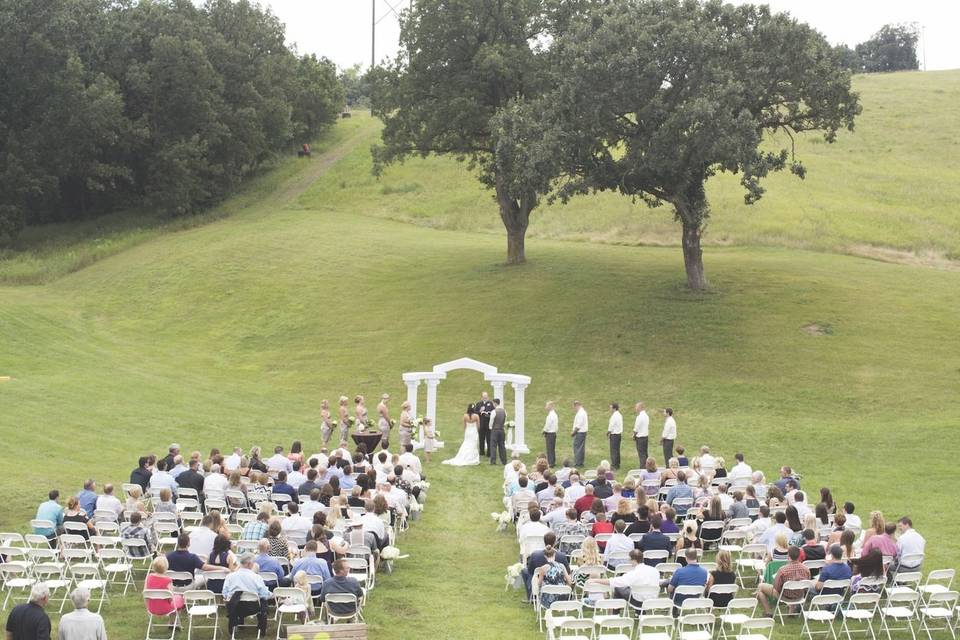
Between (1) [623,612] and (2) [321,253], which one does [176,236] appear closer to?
(2) [321,253]

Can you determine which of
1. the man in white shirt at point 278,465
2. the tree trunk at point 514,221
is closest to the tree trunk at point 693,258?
the tree trunk at point 514,221

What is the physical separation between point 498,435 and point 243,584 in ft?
45.9

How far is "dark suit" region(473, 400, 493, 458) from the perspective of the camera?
28.0m

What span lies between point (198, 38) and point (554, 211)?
26455 millimetres

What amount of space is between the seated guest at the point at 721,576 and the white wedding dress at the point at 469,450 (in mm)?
13425

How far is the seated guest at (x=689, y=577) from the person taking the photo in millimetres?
14151

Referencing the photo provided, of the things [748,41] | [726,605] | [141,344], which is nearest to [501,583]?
[726,605]

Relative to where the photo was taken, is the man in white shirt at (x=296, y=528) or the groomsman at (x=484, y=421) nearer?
the man in white shirt at (x=296, y=528)

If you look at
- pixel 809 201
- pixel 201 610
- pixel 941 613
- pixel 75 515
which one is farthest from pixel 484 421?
pixel 809 201

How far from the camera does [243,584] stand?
13695 mm

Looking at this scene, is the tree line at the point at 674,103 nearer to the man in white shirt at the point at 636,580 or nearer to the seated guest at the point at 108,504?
the man in white shirt at the point at 636,580

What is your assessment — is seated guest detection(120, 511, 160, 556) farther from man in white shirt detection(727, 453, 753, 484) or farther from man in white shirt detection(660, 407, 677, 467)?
man in white shirt detection(660, 407, 677, 467)

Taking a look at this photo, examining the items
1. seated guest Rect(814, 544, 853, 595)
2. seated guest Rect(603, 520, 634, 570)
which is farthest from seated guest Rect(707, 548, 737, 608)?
seated guest Rect(603, 520, 634, 570)

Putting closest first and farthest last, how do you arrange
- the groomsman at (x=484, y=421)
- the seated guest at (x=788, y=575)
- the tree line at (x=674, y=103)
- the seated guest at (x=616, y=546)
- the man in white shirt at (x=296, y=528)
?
the seated guest at (x=788, y=575), the seated guest at (x=616, y=546), the man in white shirt at (x=296, y=528), the groomsman at (x=484, y=421), the tree line at (x=674, y=103)
